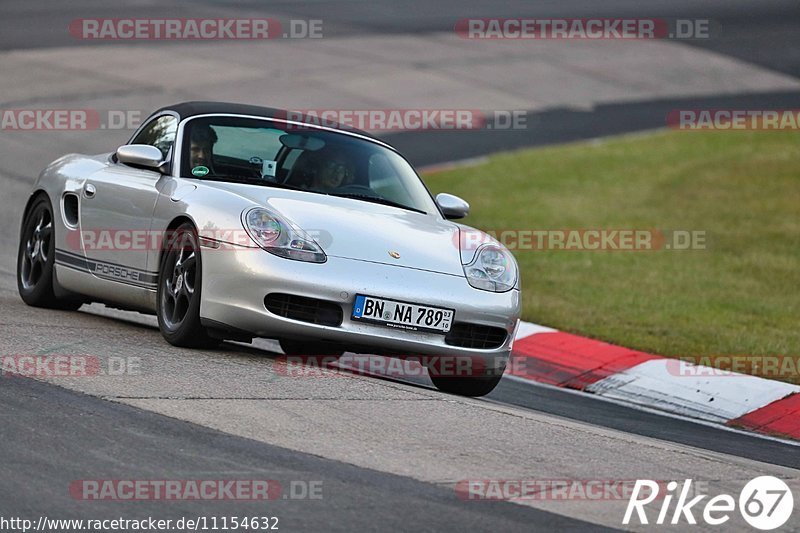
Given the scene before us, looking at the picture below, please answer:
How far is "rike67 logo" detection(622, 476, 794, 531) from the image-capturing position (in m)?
5.53

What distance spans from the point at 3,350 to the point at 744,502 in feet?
12.3

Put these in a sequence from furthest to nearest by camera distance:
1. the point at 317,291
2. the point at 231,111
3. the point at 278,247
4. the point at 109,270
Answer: the point at 231,111 → the point at 109,270 → the point at 278,247 → the point at 317,291

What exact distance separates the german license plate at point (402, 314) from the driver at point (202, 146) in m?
1.47

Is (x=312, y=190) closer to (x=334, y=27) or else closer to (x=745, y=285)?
(x=745, y=285)

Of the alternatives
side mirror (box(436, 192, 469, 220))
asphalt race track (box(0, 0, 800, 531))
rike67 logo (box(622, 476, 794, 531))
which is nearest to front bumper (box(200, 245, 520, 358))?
asphalt race track (box(0, 0, 800, 531))

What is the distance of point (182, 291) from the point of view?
25.9 ft

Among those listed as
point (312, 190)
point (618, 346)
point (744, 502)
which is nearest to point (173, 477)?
point (744, 502)

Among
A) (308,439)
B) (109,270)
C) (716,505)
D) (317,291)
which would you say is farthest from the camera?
→ (109,270)

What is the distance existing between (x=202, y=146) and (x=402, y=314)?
5.98 feet

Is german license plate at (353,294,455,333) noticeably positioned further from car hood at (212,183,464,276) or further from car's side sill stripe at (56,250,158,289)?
car's side sill stripe at (56,250,158,289)

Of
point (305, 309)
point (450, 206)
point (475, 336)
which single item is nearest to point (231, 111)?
point (450, 206)

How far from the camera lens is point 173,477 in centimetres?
541

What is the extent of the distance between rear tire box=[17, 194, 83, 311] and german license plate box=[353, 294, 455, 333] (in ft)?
8.70

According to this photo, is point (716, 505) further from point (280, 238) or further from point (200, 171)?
point (200, 171)
